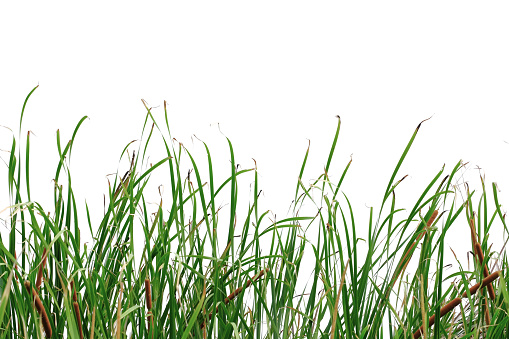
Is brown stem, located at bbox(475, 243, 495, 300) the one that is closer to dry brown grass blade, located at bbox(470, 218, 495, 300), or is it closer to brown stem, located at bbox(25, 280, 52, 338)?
Result: dry brown grass blade, located at bbox(470, 218, 495, 300)

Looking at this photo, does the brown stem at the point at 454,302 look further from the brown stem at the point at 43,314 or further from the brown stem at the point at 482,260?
the brown stem at the point at 43,314

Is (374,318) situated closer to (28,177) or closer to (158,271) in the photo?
(158,271)

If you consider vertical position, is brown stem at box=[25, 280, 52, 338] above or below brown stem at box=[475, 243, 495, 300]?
below

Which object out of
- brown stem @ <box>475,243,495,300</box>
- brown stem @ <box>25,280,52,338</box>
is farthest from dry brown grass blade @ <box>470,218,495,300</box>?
brown stem @ <box>25,280,52,338</box>

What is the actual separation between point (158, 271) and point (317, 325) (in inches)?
6.7

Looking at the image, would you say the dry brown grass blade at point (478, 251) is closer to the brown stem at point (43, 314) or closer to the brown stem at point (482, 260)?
the brown stem at point (482, 260)

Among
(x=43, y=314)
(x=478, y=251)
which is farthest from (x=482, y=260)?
(x=43, y=314)

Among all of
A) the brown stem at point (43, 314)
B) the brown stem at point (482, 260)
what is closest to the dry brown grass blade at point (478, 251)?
the brown stem at point (482, 260)

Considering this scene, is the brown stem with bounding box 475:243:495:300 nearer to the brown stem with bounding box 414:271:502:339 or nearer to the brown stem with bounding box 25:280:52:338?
the brown stem with bounding box 414:271:502:339

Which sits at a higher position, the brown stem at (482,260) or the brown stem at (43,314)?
the brown stem at (482,260)

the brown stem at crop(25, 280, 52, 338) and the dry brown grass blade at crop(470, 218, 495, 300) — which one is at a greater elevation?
the dry brown grass blade at crop(470, 218, 495, 300)

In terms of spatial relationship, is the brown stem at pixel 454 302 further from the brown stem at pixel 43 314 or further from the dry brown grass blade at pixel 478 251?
the brown stem at pixel 43 314

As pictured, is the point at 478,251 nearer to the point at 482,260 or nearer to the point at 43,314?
the point at 482,260

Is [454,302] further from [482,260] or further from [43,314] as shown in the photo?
[43,314]
